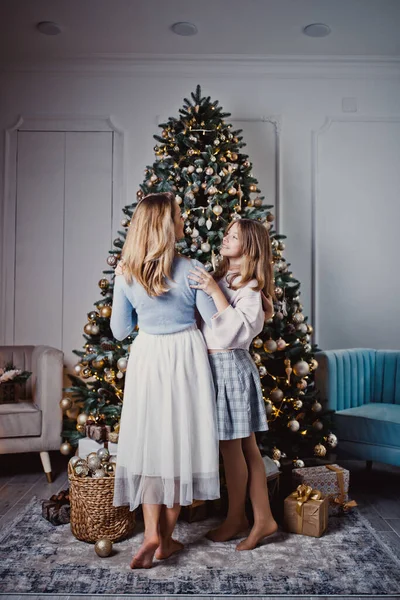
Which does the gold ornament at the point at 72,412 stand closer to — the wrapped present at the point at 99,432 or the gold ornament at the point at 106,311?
the wrapped present at the point at 99,432

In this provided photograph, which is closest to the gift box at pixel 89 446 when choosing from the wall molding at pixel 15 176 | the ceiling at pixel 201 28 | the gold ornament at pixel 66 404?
the gold ornament at pixel 66 404

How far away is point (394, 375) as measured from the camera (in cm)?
434

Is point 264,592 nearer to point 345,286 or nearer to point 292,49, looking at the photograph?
point 345,286

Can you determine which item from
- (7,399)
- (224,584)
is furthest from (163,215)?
(7,399)

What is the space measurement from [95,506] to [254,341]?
1352mm

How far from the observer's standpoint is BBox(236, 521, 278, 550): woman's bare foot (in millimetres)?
2686

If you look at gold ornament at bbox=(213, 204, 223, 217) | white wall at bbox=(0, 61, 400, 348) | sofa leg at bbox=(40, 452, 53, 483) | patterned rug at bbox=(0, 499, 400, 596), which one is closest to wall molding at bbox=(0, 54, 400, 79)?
white wall at bbox=(0, 61, 400, 348)

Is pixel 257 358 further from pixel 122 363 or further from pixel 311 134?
pixel 311 134

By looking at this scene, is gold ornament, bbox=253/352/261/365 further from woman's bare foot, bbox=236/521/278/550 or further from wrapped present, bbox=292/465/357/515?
woman's bare foot, bbox=236/521/278/550

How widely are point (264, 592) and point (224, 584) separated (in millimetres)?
168

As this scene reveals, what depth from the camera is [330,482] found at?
3219 millimetres

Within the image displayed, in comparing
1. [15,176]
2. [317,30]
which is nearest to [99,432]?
[15,176]

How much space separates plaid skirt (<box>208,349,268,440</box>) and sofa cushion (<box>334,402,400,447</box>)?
1407 millimetres

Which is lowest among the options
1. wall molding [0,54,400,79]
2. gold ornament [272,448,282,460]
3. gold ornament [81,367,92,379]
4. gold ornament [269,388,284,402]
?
gold ornament [272,448,282,460]
